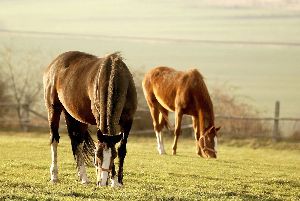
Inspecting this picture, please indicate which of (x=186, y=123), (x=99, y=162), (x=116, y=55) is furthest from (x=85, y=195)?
(x=186, y=123)

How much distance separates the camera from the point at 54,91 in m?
11.5

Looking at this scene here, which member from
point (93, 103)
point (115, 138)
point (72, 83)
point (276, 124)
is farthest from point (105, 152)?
point (276, 124)

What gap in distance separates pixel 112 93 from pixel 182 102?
9353 millimetres

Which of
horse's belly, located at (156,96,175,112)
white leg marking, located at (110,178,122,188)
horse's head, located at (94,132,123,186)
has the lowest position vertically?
horse's belly, located at (156,96,175,112)

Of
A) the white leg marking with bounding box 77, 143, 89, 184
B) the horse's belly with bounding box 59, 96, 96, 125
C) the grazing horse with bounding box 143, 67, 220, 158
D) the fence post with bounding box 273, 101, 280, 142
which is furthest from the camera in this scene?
the fence post with bounding box 273, 101, 280, 142

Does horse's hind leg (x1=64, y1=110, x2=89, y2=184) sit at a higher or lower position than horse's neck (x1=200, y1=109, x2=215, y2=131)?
higher

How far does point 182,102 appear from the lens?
19031mm

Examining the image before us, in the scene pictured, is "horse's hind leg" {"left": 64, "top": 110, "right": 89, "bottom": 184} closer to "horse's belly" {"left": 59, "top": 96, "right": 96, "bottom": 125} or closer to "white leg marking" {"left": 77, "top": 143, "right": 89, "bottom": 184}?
"white leg marking" {"left": 77, "top": 143, "right": 89, "bottom": 184}

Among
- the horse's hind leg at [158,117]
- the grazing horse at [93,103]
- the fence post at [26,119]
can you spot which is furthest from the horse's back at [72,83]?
the fence post at [26,119]

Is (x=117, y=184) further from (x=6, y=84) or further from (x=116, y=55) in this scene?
(x=6, y=84)

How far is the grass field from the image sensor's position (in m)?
9.25

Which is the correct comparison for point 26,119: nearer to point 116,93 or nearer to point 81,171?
point 81,171

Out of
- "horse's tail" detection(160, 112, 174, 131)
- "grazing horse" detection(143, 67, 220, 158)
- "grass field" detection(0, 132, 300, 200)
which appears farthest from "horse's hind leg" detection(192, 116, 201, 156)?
"horse's tail" detection(160, 112, 174, 131)

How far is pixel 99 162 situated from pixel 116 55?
1755 millimetres
